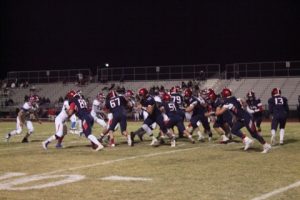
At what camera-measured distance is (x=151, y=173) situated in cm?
1035

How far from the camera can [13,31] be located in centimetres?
4906

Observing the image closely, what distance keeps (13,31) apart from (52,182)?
42.0 meters

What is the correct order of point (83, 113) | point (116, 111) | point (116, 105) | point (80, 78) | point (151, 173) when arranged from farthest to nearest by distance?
point (80, 78), point (116, 105), point (116, 111), point (83, 113), point (151, 173)

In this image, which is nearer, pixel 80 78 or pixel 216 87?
pixel 216 87

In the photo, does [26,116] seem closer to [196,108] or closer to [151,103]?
[151,103]

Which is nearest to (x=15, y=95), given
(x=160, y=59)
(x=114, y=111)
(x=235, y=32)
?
(x=160, y=59)

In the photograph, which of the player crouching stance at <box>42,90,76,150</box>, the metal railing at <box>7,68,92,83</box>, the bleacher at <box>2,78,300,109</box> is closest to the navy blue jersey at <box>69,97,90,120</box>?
the player crouching stance at <box>42,90,76,150</box>

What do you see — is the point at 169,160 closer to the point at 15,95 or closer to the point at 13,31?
the point at 15,95

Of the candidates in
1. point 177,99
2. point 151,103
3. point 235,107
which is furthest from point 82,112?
point 235,107

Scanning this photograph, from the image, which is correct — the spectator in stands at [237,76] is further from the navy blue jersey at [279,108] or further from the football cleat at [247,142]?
the football cleat at [247,142]

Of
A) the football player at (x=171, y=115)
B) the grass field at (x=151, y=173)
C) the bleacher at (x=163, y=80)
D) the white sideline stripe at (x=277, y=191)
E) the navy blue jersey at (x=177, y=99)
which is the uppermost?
the bleacher at (x=163, y=80)

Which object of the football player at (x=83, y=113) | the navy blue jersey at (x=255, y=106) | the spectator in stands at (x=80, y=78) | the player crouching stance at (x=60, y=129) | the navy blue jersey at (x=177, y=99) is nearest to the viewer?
the football player at (x=83, y=113)

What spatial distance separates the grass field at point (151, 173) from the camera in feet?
27.2

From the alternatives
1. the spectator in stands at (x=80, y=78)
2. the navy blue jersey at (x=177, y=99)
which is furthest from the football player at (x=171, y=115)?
the spectator in stands at (x=80, y=78)
